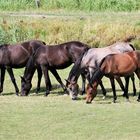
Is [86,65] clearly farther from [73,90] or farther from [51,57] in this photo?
[51,57]

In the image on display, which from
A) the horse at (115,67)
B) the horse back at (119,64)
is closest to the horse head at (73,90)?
the horse at (115,67)

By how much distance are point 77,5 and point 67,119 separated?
77.9 feet

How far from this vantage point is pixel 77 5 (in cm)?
3856

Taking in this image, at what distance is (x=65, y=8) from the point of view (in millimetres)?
38719

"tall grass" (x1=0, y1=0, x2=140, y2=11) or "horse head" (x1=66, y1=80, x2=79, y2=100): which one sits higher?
"horse head" (x1=66, y1=80, x2=79, y2=100)

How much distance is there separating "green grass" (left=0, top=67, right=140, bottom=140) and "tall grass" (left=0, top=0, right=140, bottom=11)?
18.6m

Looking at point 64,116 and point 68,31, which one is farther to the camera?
point 68,31

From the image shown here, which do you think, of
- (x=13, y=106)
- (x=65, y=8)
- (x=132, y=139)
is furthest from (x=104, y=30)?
(x=132, y=139)

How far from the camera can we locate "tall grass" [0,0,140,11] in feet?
124

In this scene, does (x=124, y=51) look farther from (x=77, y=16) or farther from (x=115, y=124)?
(x=77, y=16)

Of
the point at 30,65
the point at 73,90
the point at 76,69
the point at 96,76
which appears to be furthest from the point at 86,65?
the point at 30,65

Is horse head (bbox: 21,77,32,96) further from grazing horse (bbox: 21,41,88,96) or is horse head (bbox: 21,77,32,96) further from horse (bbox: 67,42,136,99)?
horse (bbox: 67,42,136,99)

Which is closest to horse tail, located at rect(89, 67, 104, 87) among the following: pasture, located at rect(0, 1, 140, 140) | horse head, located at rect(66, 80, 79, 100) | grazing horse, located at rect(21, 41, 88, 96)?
pasture, located at rect(0, 1, 140, 140)

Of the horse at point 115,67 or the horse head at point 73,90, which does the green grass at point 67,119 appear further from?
the horse at point 115,67
